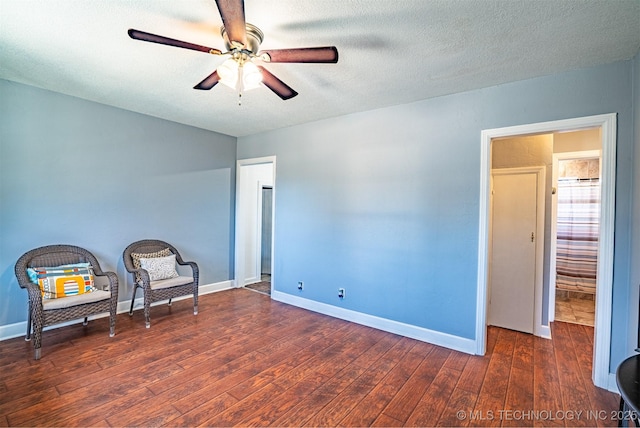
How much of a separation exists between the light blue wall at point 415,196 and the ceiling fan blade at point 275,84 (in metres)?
1.49

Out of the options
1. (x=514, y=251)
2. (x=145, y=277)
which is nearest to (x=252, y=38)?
(x=145, y=277)

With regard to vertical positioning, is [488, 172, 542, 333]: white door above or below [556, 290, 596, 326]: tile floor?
above

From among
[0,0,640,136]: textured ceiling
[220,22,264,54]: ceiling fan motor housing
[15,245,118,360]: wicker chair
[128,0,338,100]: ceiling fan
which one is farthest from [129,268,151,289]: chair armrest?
[220,22,264,54]: ceiling fan motor housing

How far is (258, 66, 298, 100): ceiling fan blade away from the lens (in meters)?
2.13

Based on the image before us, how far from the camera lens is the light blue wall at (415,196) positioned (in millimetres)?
2381

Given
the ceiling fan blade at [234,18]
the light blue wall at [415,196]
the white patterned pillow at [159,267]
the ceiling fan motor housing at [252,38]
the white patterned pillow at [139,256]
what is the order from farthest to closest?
1. the white patterned pillow at [159,267]
2. the white patterned pillow at [139,256]
3. the light blue wall at [415,196]
4. the ceiling fan motor housing at [252,38]
5. the ceiling fan blade at [234,18]

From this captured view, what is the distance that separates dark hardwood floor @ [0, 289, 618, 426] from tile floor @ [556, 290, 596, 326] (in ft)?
1.31

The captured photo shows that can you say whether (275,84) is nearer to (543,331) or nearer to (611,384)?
(611,384)

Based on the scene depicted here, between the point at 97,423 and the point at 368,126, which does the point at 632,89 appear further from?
the point at 97,423

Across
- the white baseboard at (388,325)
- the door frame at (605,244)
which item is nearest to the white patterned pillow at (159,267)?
the white baseboard at (388,325)

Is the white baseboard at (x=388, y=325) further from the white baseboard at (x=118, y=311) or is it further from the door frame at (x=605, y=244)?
the white baseboard at (x=118, y=311)

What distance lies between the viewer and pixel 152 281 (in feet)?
11.9

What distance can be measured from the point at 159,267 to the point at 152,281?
0.19 m

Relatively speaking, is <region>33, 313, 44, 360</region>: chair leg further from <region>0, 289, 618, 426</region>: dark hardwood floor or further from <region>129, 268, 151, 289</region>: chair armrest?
<region>129, 268, 151, 289</region>: chair armrest
